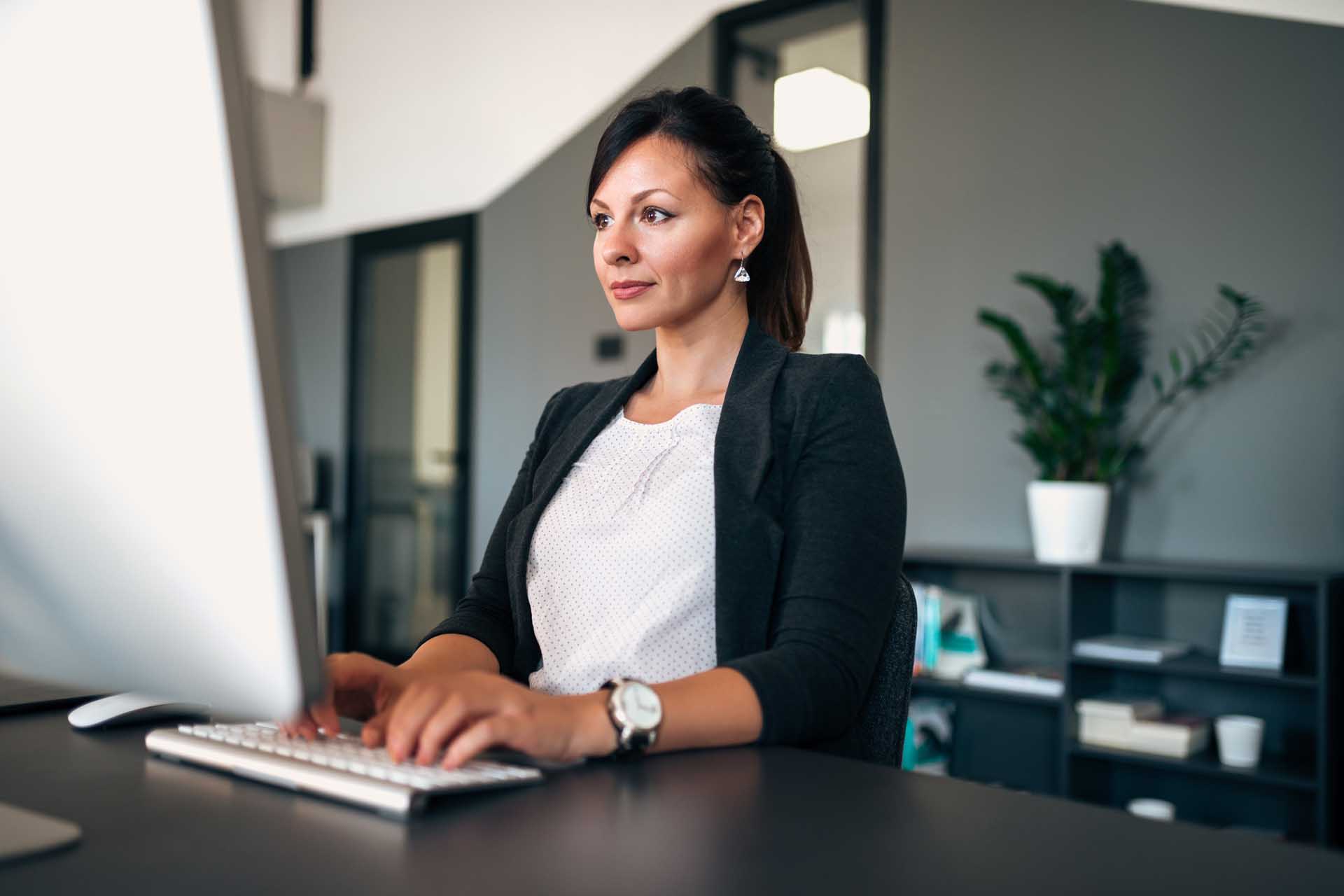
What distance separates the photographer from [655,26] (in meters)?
4.47

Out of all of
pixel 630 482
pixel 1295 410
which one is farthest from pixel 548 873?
pixel 1295 410

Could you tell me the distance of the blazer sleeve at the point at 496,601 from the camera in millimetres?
1354

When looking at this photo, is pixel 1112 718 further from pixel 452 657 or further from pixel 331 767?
pixel 331 767

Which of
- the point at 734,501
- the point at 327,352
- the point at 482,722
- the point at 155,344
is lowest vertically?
the point at 482,722

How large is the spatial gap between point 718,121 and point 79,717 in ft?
3.43

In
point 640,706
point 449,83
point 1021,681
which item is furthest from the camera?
point 449,83

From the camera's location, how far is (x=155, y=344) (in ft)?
1.63

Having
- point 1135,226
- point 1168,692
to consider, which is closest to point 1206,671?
point 1168,692

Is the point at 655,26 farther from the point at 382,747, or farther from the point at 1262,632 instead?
the point at 382,747

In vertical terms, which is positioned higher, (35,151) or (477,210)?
(477,210)

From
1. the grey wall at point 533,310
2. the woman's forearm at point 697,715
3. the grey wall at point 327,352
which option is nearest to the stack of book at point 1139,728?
the grey wall at point 533,310

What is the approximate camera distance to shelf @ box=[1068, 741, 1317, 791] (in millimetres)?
2660

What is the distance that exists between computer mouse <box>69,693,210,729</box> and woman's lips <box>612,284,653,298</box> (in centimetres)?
76

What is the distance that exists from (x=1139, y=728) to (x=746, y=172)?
2088mm
